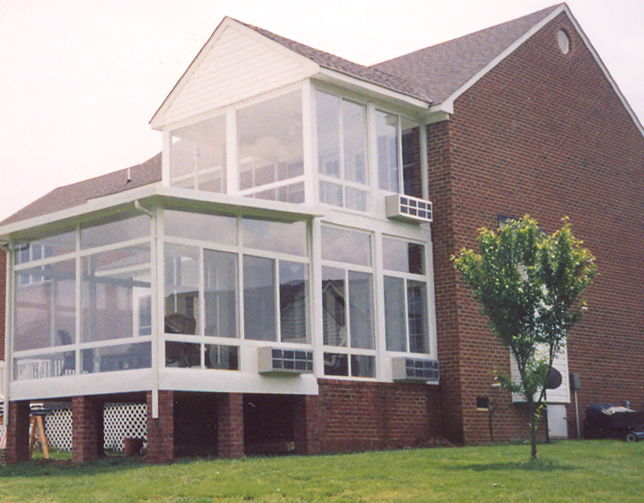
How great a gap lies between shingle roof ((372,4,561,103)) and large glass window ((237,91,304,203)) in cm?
309

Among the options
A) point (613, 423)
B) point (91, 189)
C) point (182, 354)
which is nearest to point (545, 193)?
point (613, 423)

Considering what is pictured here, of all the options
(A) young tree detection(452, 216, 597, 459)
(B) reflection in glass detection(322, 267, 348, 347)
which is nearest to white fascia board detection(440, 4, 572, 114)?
(B) reflection in glass detection(322, 267, 348, 347)

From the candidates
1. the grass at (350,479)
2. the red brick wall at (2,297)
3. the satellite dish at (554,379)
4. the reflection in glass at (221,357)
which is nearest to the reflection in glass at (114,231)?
the reflection in glass at (221,357)

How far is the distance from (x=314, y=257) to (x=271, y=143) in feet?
8.52

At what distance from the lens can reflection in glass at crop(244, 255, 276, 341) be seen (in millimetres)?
16016

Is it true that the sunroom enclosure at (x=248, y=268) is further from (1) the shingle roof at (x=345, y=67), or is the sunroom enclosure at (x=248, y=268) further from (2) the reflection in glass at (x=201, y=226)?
(1) the shingle roof at (x=345, y=67)

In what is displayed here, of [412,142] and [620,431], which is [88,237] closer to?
[412,142]

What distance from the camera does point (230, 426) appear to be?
15.3 m

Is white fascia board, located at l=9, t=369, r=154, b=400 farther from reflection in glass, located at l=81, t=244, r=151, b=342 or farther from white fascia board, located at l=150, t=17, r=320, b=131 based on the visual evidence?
white fascia board, located at l=150, t=17, r=320, b=131

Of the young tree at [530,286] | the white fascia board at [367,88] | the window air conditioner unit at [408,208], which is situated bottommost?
the young tree at [530,286]

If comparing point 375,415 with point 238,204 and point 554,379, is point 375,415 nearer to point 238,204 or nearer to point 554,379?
point 554,379

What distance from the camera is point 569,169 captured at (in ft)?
73.0

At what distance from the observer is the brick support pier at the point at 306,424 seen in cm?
1617

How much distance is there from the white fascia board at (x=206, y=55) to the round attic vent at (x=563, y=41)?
7.77m
